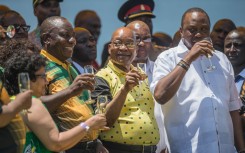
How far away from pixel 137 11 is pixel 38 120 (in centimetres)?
508

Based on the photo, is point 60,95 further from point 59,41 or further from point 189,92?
point 189,92

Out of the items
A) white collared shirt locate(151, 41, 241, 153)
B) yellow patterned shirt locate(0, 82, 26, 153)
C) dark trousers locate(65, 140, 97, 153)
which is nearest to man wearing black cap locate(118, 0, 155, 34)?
white collared shirt locate(151, 41, 241, 153)

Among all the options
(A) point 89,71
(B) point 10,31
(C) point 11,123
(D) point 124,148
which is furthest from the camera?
(B) point 10,31

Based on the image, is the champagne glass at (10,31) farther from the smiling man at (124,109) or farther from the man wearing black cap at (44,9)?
the man wearing black cap at (44,9)

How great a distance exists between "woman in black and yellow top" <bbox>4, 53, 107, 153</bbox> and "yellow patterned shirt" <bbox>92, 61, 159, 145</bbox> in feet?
3.39

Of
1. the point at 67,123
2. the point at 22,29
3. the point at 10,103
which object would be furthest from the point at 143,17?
the point at 10,103

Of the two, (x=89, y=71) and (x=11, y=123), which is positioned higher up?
(x=89, y=71)

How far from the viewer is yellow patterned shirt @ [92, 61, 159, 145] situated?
24.3 feet

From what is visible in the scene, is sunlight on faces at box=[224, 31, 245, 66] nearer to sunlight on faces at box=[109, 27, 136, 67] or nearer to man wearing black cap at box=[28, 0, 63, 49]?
man wearing black cap at box=[28, 0, 63, 49]

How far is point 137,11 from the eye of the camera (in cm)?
1081

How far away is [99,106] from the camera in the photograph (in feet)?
22.4

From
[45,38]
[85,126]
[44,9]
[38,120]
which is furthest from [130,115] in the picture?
[44,9]

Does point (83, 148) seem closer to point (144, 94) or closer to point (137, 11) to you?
point (144, 94)

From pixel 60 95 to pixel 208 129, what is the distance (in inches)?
63.2
